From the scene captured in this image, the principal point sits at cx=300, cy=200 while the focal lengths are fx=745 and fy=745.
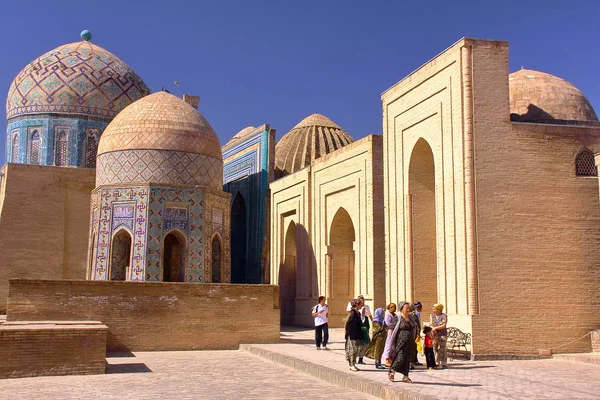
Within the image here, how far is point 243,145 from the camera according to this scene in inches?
1002

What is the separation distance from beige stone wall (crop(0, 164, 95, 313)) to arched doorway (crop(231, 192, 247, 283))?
5423 millimetres

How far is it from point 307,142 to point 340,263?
757 centimetres

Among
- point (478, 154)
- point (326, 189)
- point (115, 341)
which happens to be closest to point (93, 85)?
point (326, 189)

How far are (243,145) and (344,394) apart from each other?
17817mm

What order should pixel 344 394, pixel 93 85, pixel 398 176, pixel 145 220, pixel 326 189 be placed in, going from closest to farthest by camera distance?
pixel 344 394
pixel 398 176
pixel 145 220
pixel 326 189
pixel 93 85

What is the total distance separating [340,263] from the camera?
19969 mm

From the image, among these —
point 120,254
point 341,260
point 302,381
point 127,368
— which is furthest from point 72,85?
point 302,381

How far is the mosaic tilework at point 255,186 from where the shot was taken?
23859 mm

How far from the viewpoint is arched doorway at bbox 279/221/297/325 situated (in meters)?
22.2

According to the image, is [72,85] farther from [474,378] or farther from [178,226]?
[474,378]

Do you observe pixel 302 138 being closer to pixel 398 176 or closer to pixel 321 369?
pixel 398 176

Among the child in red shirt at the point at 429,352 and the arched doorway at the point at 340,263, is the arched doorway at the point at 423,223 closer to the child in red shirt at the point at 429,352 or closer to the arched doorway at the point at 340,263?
the child in red shirt at the point at 429,352

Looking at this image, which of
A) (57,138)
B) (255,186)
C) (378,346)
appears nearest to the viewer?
(378,346)

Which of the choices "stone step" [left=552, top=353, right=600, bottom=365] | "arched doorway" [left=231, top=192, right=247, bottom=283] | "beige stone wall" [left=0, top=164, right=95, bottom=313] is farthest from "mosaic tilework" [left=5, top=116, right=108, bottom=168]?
"stone step" [left=552, top=353, right=600, bottom=365]
